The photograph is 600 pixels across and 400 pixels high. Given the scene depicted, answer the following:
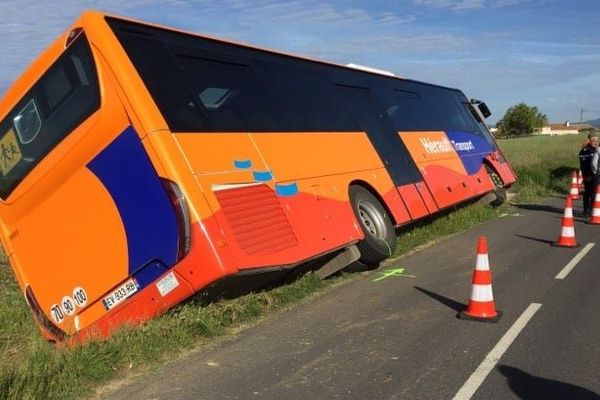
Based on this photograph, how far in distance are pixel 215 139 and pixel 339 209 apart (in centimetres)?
202

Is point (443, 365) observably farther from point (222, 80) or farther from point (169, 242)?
point (222, 80)

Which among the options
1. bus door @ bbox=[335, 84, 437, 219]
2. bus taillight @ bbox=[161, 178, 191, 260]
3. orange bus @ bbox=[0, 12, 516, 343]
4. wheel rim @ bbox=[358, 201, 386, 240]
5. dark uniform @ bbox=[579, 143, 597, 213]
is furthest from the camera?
dark uniform @ bbox=[579, 143, 597, 213]

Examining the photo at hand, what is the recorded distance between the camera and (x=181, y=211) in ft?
17.8

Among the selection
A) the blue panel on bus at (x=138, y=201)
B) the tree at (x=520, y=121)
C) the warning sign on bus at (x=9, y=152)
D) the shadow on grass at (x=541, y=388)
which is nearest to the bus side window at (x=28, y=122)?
the warning sign on bus at (x=9, y=152)

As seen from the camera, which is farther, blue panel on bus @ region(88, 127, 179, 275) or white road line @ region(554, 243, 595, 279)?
white road line @ region(554, 243, 595, 279)

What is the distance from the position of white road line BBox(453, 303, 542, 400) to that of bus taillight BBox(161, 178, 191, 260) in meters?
2.54

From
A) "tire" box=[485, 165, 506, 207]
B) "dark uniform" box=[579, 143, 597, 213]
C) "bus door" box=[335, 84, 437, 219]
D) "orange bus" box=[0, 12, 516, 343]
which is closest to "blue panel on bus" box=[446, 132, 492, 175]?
"tire" box=[485, 165, 506, 207]

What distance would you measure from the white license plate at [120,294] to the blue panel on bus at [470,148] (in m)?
9.04

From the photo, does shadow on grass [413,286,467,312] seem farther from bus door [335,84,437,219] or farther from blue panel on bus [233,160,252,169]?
bus door [335,84,437,219]

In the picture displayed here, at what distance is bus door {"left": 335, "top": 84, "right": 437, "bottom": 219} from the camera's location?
9.70m

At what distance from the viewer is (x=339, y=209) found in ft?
24.8

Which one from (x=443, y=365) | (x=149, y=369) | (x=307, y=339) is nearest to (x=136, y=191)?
(x=149, y=369)

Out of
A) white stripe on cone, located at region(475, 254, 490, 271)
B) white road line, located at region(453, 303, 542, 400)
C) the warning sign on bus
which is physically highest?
the warning sign on bus

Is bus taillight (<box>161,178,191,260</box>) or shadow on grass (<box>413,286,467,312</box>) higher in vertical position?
bus taillight (<box>161,178,191,260</box>)
